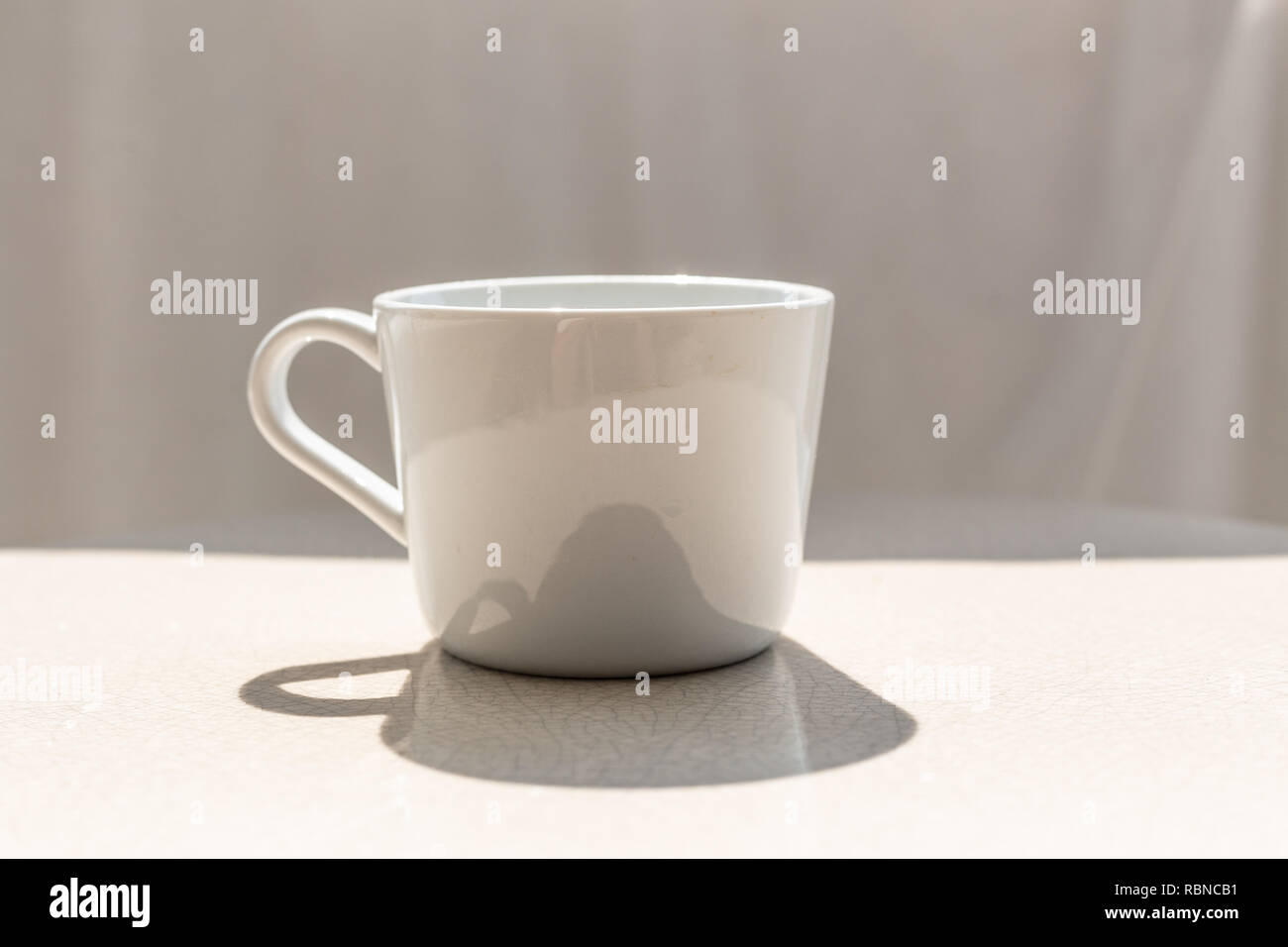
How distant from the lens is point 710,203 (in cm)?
120

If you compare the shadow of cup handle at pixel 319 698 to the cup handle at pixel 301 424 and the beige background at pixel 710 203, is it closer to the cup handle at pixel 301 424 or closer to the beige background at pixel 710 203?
the cup handle at pixel 301 424

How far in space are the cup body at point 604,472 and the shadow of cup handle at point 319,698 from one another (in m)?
0.04

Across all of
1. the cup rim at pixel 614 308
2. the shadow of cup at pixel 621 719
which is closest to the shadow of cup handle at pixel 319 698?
the shadow of cup at pixel 621 719

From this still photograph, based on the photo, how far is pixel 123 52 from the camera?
49.2 inches

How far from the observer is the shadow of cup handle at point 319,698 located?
517mm

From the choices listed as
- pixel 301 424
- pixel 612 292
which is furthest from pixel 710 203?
pixel 301 424

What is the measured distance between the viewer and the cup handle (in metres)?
0.57

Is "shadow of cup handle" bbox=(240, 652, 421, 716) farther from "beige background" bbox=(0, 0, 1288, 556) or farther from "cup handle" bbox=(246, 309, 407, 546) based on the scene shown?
"beige background" bbox=(0, 0, 1288, 556)

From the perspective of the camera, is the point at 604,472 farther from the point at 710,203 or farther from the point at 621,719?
the point at 710,203
